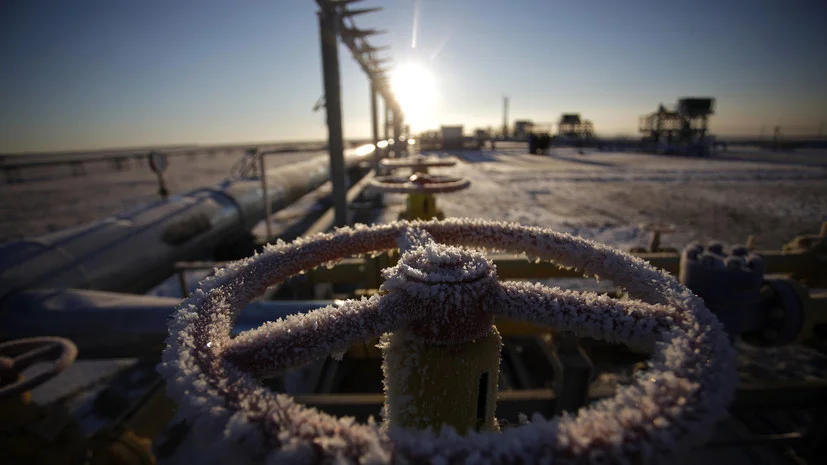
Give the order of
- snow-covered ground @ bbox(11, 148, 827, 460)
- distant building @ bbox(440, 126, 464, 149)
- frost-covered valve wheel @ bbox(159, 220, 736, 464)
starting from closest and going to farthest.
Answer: frost-covered valve wheel @ bbox(159, 220, 736, 464), snow-covered ground @ bbox(11, 148, 827, 460), distant building @ bbox(440, 126, 464, 149)

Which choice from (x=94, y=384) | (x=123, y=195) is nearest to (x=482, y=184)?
(x=94, y=384)

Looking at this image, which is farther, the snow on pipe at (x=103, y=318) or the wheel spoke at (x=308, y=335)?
the snow on pipe at (x=103, y=318)

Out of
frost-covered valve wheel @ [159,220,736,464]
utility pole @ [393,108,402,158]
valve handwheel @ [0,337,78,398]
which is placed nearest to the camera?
frost-covered valve wheel @ [159,220,736,464]

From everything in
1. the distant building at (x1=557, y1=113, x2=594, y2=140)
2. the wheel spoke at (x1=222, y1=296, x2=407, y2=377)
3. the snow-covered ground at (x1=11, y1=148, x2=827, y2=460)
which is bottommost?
the snow-covered ground at (x1=11, y1=148, x2=827, y2=460)

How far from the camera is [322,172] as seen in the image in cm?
1148

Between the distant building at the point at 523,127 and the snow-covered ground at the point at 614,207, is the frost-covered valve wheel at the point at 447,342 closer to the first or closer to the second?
the snow-covered ground at the point at 614,207

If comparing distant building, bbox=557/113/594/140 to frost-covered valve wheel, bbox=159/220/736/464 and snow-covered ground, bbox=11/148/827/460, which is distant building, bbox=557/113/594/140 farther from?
frost-covered valve wheel, bbox=159/220/736/464

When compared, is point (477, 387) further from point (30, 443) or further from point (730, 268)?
point (30, 443)

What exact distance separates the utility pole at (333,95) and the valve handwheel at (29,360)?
363cm

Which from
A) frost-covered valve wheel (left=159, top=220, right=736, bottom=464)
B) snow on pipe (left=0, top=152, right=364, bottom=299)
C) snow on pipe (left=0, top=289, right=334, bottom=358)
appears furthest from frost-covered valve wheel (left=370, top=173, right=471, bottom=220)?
snow on pipe (left=0, top=152, right=364, bottom=299)

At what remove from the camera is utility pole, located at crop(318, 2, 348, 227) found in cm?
472

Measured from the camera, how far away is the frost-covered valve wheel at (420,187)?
141 inches

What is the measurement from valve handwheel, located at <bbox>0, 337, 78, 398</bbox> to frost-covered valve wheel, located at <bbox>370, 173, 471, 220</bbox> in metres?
2.51

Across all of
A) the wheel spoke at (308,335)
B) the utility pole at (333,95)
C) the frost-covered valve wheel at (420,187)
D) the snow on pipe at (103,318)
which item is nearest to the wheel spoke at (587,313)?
the wheel spoke at (308,335)
